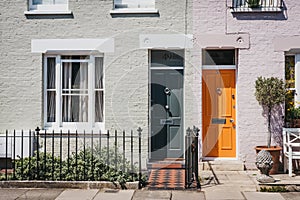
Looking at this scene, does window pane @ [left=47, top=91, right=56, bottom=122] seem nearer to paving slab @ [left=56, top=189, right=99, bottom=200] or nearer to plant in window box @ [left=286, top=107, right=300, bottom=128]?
paving slab @ [left=56, top=189, right=99, bottom=200]

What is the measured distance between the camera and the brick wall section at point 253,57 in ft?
35.2

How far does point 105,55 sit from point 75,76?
96 centimetres

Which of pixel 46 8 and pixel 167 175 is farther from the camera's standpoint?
pixel 46 8

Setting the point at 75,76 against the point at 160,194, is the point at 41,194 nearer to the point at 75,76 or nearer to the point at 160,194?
the point at 160,194

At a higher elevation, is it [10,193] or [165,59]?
[165,59]

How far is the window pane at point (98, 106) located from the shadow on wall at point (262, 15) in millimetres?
3838

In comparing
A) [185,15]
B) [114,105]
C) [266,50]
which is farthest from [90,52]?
[266,50]

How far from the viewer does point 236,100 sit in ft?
36.0

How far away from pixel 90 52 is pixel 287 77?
4846 mm

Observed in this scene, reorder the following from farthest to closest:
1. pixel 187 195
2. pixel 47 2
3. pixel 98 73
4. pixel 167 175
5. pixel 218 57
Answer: pixel 47 2 < pixel 98 73 < pixel 218 57 < pixel 167 175 < pixel 187 195

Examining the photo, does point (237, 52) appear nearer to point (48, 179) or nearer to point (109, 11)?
point (109, 11)

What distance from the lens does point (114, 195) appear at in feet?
28.0

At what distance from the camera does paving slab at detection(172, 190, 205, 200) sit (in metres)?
8.36

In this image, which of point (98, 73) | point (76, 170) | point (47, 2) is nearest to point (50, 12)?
point (47, 2)
